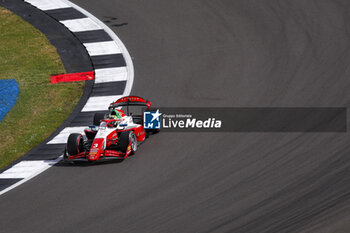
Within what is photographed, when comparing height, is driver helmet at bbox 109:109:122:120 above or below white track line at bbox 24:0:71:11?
below

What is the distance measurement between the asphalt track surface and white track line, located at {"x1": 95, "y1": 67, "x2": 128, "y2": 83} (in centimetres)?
48

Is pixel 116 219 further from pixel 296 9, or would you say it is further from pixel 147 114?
pixel 296 9

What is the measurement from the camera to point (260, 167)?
13.2 metres

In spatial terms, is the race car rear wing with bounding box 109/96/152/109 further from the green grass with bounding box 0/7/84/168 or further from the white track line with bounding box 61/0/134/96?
the green grass with bounding box 0/7/84/168

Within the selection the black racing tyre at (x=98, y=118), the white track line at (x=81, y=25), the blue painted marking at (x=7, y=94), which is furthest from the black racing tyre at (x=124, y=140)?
the white track line at (x=81, y=25)

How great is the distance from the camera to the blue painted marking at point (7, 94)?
58.8ft

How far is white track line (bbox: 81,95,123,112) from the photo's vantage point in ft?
56.4

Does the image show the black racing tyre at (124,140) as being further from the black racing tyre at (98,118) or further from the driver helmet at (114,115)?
the black racing tyre at (98,118)

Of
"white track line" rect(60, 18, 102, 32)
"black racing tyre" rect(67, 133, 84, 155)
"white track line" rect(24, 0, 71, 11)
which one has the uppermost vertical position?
"white track line" rect(24, 0, 71, 11)

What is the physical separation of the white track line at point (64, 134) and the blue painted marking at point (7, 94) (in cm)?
213

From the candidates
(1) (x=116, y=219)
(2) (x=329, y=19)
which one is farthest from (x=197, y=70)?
(1) (x=116, y=219)

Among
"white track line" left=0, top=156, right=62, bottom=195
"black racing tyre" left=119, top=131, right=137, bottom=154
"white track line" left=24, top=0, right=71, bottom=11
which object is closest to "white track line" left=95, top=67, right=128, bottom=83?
"white track line" left=0, top=156, right=62, bottom=195

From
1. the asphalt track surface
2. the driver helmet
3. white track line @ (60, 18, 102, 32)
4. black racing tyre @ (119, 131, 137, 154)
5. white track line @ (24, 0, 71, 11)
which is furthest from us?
white track line @ (24, 0, 71, 11)

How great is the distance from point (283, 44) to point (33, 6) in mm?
9707
